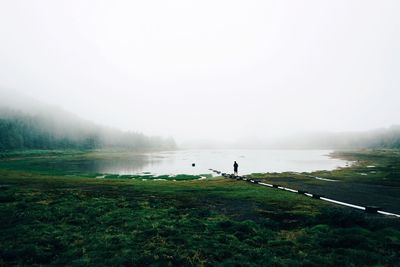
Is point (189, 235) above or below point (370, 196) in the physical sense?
above

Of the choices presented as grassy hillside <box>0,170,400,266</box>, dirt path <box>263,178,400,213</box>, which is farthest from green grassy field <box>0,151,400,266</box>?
dirt path <box>263,178,400,213</box>

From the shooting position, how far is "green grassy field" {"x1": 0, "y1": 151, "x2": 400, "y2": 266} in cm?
1391

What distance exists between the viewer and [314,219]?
68.5 feet

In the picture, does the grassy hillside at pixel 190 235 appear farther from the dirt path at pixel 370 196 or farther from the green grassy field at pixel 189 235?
the dirt path at pixel 370 196

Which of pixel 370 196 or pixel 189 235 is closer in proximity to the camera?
pixel 189 235

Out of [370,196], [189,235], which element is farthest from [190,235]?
[370,196]

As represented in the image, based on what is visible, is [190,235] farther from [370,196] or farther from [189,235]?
[370,196]

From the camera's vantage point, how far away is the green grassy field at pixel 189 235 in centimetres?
1391

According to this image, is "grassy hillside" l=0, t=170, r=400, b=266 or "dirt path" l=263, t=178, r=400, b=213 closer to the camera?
"grassy hillside" l=0, t=170, r=400, b=266

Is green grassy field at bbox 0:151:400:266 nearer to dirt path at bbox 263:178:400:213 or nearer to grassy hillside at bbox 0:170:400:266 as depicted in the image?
grassy hillside at bbox 0:170:400:266

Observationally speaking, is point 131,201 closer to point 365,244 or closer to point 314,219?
point 314,219

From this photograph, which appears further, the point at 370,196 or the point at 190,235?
the point at 370,196

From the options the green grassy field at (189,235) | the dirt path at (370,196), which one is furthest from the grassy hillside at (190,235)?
the dirt path at (370,196)

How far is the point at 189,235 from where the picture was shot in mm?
17484
